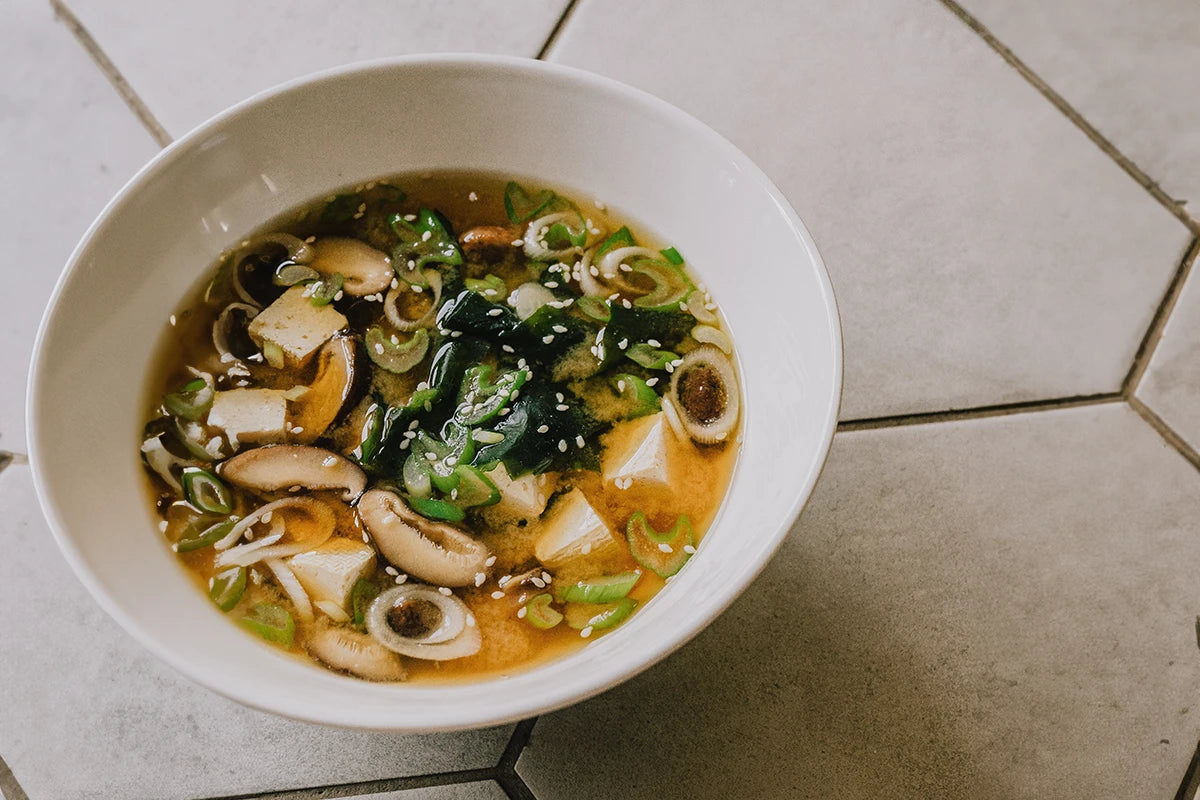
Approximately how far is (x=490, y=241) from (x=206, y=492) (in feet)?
1.20

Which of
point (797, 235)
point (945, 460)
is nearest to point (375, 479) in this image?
point (797, 235)

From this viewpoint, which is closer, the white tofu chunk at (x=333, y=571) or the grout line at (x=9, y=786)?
the white tofu chunk at (x=333, y=571)

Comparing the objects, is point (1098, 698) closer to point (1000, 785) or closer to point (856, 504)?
point (1000, 785)

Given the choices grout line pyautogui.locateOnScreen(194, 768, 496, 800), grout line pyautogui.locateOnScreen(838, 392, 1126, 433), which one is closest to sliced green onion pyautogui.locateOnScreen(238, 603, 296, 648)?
grout line pyautogui.locateOnScreen(194, 768, 496, 800)

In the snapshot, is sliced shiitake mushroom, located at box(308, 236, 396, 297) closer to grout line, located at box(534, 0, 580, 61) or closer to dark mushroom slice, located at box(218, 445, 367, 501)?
dark mushroom slice, located at box(218, 445, 367, 501)

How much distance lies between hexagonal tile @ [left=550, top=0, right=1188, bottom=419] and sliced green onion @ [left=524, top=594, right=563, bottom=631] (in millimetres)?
450

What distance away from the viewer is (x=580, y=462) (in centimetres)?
85

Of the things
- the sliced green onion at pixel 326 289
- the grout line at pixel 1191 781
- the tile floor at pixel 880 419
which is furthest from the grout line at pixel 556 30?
the grout line at pixel 1191 781

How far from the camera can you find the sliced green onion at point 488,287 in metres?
0.89

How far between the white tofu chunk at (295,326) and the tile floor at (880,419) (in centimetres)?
36

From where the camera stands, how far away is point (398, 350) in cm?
87

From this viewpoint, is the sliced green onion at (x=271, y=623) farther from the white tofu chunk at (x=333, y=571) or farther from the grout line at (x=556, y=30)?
the grout line at (x=556, y=30)

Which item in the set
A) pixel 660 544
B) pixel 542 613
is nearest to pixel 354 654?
pixel 542 613

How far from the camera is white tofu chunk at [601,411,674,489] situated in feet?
2.73
